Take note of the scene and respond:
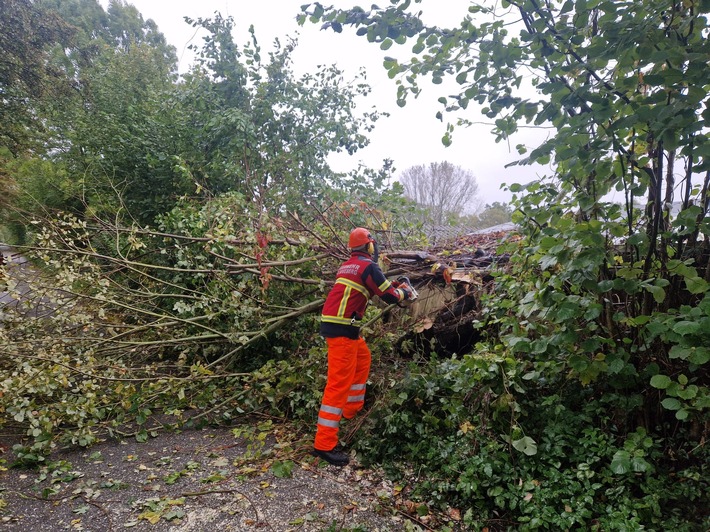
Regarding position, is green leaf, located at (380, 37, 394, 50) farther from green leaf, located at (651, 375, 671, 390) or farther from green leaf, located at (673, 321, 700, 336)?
green leaf, located at (651, 375, 671, 390)

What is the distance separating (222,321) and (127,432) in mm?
1599

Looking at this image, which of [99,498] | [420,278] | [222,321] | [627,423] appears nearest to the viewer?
[627,423]

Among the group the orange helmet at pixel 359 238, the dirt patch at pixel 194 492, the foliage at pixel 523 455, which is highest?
the orange helmet at pixel 359 238

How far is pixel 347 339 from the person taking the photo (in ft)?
11.5

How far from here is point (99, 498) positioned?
113 inches

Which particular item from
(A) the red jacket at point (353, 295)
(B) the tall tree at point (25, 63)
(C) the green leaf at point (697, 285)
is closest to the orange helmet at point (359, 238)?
(A) the red jacket at point (353, 295)

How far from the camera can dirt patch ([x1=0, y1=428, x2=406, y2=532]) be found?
264 centimetres

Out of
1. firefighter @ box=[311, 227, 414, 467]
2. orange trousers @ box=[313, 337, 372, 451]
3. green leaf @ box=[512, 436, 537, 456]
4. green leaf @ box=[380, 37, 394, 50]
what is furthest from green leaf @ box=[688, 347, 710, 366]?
orange trousers @ box=[313, 337, 372, 451]

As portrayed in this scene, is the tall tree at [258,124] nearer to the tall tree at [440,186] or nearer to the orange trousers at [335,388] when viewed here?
the orange trousers at [335,388]

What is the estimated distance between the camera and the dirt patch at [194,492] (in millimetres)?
2645

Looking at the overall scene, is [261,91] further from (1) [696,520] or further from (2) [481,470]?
(1) [696,520]

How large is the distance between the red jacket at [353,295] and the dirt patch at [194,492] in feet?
3.66

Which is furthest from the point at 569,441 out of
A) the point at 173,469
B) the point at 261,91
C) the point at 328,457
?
the point at 261,91

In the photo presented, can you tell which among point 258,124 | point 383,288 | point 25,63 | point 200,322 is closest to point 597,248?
point 383,288
